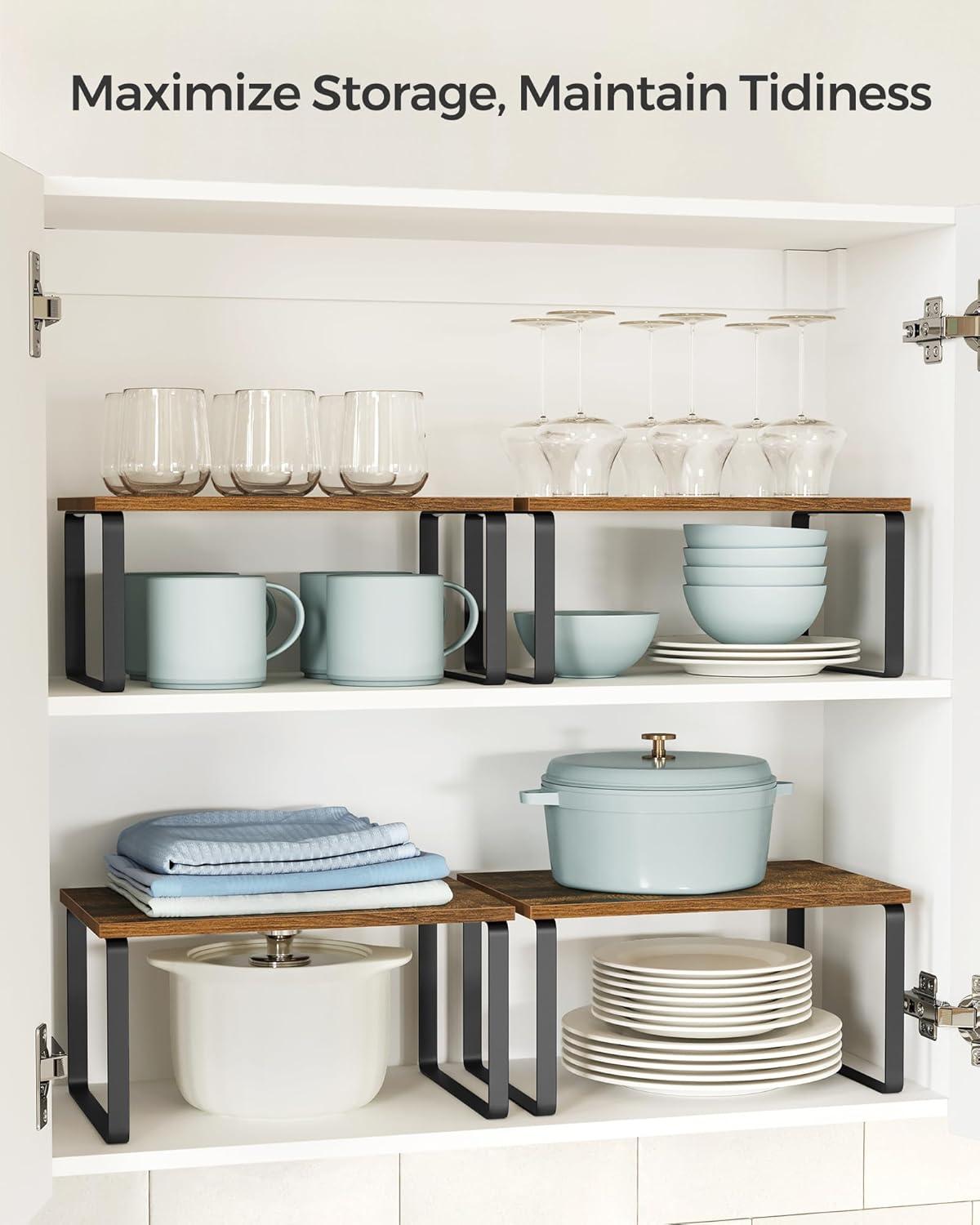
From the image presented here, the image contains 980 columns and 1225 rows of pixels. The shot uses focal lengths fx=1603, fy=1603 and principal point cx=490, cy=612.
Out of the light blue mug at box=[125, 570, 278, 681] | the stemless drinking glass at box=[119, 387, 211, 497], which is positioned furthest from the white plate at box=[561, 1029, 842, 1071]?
the stemless drinking glass at box=[119, 387, 211, 497]

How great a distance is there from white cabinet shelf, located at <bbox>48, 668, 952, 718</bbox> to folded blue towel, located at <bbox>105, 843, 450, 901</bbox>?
0.15m

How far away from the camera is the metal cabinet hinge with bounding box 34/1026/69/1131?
4.43 feet

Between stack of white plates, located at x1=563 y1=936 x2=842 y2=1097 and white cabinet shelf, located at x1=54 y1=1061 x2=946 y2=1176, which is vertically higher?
stack of white plates, located at x1=563 y1=936 x2=842 y2=1097

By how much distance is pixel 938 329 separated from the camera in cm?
Answer: 158

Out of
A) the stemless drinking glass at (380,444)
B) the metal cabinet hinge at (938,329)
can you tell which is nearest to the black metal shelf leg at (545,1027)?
the stemless drinking glass at (380,444)

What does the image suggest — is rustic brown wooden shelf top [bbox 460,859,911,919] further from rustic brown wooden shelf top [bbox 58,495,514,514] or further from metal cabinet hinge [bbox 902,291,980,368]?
metal cabinet hinge [bbox 902,291,980,368]

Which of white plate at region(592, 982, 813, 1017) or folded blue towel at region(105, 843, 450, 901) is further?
white plate at region(592, 982, 813, 1017)

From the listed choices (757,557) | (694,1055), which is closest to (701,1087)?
(694,1055)

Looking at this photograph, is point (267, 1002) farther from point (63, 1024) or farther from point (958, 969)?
point (958, 969)

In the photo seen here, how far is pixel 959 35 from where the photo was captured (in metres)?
1.86

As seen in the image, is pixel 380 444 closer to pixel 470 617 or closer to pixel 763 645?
pixel 470 617

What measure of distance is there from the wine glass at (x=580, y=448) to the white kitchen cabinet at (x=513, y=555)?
0.16 meters

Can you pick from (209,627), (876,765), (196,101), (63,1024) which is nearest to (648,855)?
(876,765)

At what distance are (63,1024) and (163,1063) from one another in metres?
0.11
